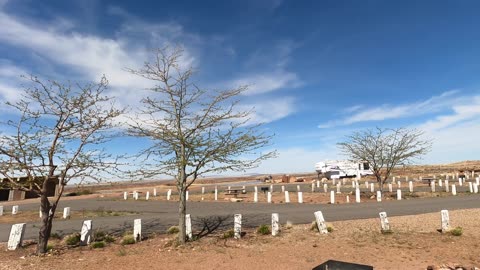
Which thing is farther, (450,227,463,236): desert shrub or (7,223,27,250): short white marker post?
(450,227,463,236): desert shrub

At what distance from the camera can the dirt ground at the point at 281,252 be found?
848 cm

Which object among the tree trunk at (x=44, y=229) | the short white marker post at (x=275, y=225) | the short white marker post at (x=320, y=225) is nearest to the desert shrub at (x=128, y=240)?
the tree trunk at (x=44, y=229)

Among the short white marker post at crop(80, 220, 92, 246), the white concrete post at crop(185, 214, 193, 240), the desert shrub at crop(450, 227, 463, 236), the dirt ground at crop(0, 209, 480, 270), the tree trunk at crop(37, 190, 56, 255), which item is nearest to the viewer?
the dirt ground at crop(0, 209, 480, 270)

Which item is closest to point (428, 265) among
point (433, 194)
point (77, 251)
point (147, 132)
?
point (147, 132)

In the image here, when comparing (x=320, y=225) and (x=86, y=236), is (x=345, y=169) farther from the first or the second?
(x=86, y=236)

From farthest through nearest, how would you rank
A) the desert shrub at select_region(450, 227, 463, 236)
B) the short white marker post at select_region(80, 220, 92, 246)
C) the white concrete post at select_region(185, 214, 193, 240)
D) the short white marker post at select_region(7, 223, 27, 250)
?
1. the desert shrub at select_region(450, 227, 463, 236)
2. the white concrete post at select_region(185, 214, 193, 240)
3. the short white marker post at select_region(80, 220, 92, 246)
4. the short white marker post at select_region(7, 223, 27, 250)

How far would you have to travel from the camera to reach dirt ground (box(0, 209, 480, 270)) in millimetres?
8484

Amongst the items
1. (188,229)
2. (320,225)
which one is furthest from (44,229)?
(320,225)

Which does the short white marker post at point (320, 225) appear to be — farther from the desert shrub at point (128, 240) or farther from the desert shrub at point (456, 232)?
the desert shrub at point (128, 240)

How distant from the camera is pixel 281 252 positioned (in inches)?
369

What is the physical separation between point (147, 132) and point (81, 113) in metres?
2.05

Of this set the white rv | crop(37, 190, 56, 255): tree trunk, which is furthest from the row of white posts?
the white rv

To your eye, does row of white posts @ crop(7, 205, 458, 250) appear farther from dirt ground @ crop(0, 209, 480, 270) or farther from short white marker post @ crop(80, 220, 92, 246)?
dirt ground @ crop(0, 209, 480, 270)

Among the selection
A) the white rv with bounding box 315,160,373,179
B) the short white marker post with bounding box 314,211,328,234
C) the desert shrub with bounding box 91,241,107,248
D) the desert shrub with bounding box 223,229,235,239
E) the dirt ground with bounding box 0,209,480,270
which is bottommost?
the dirt ground with bounding box 0,209,480,270
